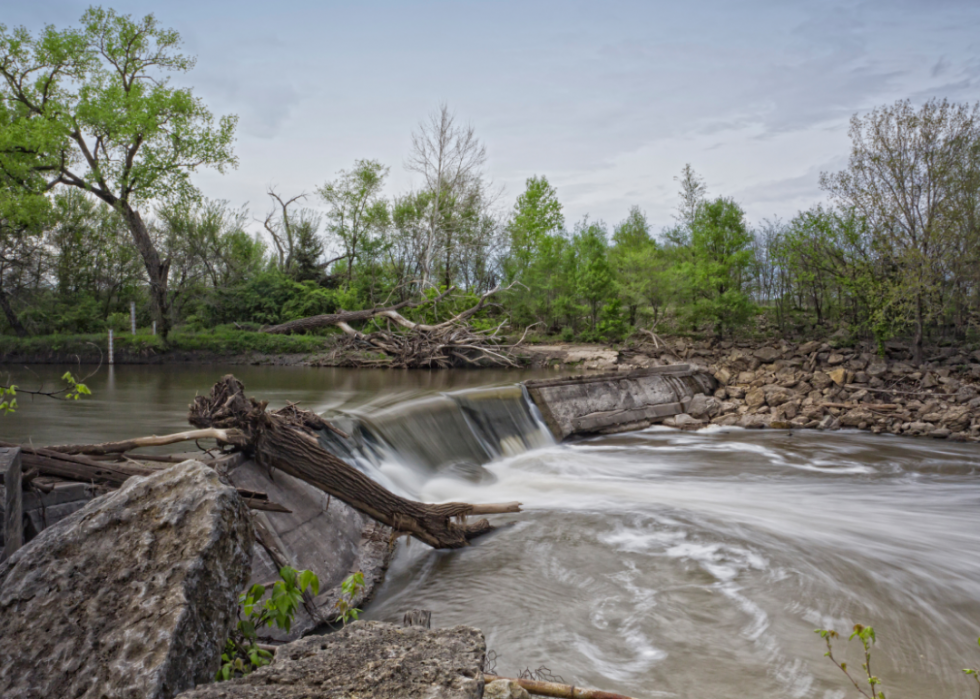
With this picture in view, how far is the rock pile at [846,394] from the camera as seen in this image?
13.8m

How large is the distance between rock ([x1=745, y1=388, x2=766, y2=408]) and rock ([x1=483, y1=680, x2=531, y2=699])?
14.1 meters

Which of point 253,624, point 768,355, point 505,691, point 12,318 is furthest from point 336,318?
point 505,691

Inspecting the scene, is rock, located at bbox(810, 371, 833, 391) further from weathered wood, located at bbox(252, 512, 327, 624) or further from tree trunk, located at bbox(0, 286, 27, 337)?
tree trunk, located at bbox(0, 286, 27, 337)

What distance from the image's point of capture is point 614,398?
1491 centimetres

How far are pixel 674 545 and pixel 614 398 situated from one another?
8072mm

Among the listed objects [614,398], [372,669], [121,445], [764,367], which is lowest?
[614,398]

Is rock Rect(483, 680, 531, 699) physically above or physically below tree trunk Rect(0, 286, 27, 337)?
below

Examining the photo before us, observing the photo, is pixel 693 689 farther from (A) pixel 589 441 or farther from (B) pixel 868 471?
(A) pixel 589 441

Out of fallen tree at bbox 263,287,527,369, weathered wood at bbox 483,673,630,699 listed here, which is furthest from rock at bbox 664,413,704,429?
weathered wood at bbox 483,673,630,699

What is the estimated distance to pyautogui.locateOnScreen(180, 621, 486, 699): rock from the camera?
6.14 feet

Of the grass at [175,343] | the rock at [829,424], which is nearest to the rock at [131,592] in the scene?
the rock at [829,424]

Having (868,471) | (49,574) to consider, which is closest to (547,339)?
(868,471)

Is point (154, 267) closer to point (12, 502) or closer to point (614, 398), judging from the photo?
point (614, 398)

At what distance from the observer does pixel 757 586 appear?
5887 millimetres
